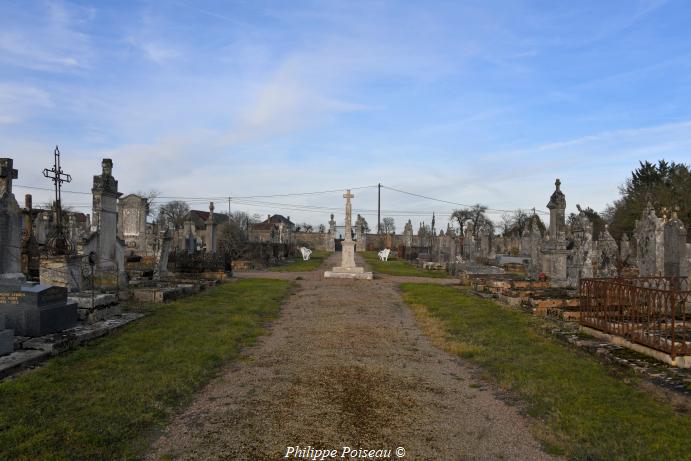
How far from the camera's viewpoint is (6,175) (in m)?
9.88

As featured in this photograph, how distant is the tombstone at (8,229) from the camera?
9.47 meters

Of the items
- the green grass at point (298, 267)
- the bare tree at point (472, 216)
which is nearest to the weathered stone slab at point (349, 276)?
the green grass at point (298, 267)

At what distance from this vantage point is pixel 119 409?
4.85 metres

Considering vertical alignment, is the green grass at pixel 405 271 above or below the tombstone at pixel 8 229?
below

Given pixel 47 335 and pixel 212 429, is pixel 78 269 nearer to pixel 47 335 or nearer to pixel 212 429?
pixel 47 335

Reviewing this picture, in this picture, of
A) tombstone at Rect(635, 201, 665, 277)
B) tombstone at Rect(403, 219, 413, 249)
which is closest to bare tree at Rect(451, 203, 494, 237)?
tombstone at Rect(403, 219, 413, 249)

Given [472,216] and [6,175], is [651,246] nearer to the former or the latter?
[6,175]

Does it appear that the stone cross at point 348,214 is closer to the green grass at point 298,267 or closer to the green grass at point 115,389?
the green grass at point 298,267

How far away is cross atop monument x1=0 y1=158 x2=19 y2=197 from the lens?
32.1 feet

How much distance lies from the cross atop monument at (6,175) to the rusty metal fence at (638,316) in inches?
457

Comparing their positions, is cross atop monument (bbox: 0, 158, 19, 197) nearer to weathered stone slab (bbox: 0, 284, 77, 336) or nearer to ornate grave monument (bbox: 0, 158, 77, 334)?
ornate grave monument (bbox: 0, 158, 77, 334)

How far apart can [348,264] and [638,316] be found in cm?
1529

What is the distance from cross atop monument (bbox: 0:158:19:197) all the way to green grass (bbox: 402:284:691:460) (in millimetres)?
9291

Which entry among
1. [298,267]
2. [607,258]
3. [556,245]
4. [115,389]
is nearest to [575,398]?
[115,389]
